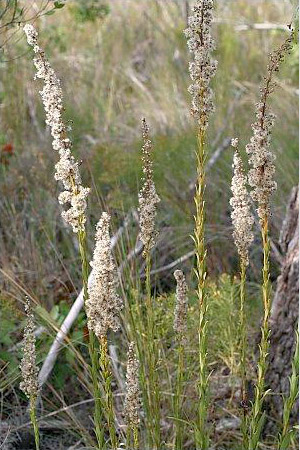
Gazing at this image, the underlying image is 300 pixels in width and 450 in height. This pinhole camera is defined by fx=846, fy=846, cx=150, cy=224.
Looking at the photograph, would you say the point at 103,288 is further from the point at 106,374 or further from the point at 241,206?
the point at 241,206

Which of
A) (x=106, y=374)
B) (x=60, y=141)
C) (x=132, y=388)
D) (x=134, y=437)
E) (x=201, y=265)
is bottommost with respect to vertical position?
(x=134, y=437)

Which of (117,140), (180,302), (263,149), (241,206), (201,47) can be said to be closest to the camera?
(201,47)

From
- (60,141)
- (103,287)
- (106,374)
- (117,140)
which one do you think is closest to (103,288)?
(103,287)

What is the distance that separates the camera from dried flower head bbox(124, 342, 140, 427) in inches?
84.6

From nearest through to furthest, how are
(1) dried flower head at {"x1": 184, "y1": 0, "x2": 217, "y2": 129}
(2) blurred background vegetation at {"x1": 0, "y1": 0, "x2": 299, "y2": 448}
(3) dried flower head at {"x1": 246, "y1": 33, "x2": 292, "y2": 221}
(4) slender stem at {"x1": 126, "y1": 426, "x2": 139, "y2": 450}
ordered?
(1) dried flower head at {"x1": 184, "y1": 0, "x2": 217, "y2": 129} → (3) dried flower head at {"x1": 246, "y1": 33, "x2": 292, "y2": 221} → (4) slender stem at {"x1": 126, "y1": 426, "x2": 139, "y2": 450} → (2) blurred background vegetation at {"x1": 0, "y1": 0, "x2": 299, "y2": 448}

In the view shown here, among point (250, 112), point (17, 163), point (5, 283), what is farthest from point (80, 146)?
point (5, 283)

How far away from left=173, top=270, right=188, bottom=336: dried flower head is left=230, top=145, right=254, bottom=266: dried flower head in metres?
0.20

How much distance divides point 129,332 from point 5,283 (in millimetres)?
1135

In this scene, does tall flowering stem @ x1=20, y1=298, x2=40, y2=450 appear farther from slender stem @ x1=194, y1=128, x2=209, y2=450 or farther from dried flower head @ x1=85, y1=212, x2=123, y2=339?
slender stem @ x1=194, y1=128, x2=209, y2=450

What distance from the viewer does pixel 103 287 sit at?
194 centimetres

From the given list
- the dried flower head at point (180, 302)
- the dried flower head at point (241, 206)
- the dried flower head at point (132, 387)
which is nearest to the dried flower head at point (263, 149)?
the dried flower head at point (241, 206)

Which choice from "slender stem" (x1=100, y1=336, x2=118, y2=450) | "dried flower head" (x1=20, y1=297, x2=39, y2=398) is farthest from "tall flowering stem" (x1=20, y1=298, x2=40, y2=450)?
Answer: "slender stem" (x1=100, y1=336, x2=118, y2=450)

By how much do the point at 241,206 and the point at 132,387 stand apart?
54 cm

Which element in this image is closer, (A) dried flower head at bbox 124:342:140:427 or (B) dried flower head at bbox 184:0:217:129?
(B) dried flower head at bbox 184:0:217:129
